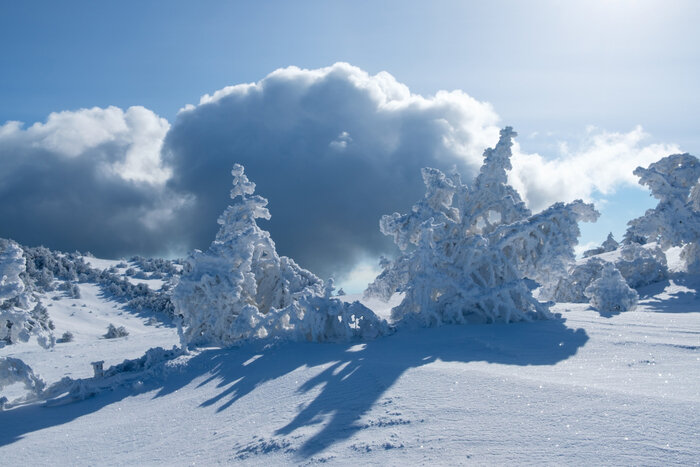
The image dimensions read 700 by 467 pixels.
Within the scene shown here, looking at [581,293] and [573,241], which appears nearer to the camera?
[573,241]

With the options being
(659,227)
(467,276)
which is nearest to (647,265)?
(659,227)

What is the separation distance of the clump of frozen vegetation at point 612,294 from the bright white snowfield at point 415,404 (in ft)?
4.48

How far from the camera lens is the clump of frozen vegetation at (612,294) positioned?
10.2m

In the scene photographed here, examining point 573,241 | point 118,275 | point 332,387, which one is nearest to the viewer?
point 332,387


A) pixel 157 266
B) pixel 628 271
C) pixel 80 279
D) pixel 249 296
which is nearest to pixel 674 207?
pixel 628 271

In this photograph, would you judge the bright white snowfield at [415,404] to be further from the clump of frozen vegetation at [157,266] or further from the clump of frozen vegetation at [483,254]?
the clump of frozen vegetation at [157,266]

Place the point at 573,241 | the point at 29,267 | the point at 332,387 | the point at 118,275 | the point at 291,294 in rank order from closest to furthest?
1. the point at 332,387
2. the point at 573,241
3. the point at 291,294
4. the point at 29,267
5. the point at 118,275

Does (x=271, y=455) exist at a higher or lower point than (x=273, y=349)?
lower

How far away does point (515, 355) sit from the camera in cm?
649

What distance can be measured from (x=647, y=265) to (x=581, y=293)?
6.56 ft

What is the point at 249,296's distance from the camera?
11.5m

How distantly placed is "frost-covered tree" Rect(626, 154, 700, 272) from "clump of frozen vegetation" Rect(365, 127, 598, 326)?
543 cm

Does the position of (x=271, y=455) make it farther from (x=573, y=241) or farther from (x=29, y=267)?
(x=29, y=267)

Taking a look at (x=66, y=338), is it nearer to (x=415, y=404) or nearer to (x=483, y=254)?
(x=483, y=254)
